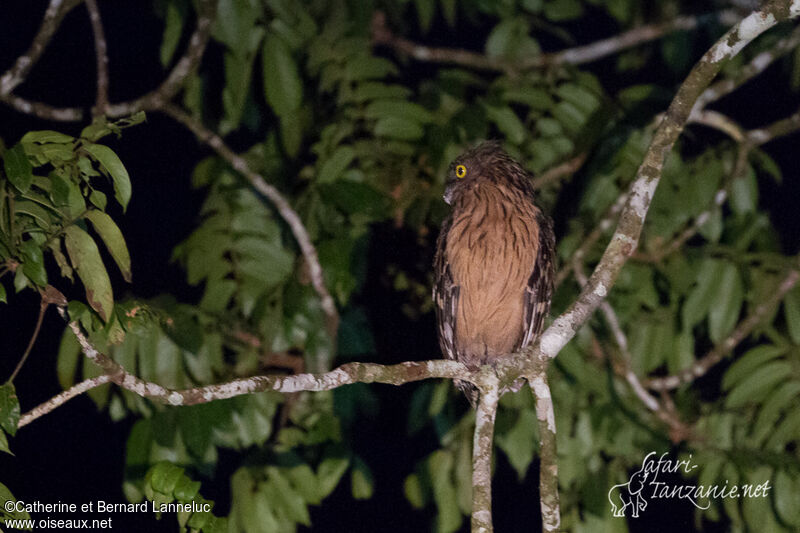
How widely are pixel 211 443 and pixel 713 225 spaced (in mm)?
2034

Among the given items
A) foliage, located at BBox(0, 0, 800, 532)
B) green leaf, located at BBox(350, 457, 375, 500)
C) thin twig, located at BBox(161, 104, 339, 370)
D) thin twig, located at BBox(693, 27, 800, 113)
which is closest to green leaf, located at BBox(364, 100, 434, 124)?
foliage, located at BBox(0, 0, 800, 532)

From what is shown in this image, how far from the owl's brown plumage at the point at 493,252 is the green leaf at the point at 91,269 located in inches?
41.3

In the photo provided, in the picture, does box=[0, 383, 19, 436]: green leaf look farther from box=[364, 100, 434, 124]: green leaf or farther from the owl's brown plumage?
box=[364, 100, 434, 124]: green leaf

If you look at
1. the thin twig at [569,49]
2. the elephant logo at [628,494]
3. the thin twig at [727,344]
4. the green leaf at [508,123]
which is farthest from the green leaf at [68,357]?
the thin twig at [727,344]

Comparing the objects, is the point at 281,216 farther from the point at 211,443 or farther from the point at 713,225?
the point at 713,225

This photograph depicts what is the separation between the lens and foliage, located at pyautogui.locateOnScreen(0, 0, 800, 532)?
2.64 m

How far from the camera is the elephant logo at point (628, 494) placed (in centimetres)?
300

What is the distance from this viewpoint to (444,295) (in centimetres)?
237

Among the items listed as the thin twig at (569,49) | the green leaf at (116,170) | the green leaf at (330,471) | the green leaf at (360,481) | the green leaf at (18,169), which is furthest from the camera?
the thin twig at (569,49)

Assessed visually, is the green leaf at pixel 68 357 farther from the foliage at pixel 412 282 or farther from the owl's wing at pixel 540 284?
the owl's wing at pixel 540 284

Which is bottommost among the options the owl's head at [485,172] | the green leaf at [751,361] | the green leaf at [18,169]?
the green leaf at [18,169]

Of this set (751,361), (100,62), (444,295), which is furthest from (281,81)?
(751,361)

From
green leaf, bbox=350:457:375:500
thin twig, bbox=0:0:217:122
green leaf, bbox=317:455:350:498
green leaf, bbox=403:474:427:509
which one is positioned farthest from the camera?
green leaf, bbox=403:474:427:509

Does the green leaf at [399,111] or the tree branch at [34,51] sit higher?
the tree branch at [34,51]
